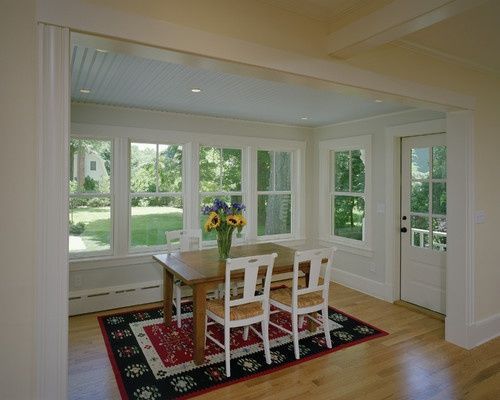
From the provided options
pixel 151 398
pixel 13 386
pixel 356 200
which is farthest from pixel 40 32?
pixel 356 200

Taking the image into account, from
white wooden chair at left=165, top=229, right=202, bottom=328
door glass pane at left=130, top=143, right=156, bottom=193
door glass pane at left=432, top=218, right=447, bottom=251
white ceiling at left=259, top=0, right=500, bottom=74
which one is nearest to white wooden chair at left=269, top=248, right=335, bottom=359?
white wooden chair at left=165, top=229, right=202, bottom=328

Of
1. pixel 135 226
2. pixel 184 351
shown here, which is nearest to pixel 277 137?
pixel 135 226

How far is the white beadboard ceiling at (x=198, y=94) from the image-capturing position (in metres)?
2.71

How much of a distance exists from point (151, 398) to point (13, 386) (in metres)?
1.26

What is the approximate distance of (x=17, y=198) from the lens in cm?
136

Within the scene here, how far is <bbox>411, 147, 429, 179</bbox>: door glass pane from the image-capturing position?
4.14 metres

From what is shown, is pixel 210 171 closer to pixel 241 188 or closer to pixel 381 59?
pixel 241 188

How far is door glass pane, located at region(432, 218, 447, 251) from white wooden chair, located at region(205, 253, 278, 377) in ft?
7.35

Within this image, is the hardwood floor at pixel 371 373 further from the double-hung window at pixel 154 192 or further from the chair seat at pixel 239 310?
the double-hung window at pixel 154 192

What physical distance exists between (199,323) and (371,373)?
1.44 meters

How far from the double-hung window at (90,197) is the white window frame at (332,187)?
3.14 metres

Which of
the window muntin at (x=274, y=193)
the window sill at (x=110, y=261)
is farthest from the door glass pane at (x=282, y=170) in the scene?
the window sill at (x=110, y=261)

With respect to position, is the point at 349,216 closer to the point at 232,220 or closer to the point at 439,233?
the point at 439,233

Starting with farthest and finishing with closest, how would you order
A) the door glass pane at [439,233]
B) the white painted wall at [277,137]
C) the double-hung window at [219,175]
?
the double-hung window at [219,175]
the white painted wall at [277,137]
the door glass pane at [439,233]
